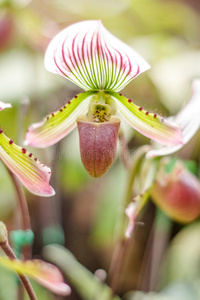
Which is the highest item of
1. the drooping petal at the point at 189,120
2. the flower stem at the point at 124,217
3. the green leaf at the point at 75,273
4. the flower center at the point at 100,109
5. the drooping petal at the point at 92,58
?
the drooping petal at the point at 92,58

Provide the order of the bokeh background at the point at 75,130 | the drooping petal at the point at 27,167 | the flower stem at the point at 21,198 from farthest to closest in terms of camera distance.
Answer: the bokeh background at the point at 75,130, the flower stem at the point at 21,198, the drooping petal at the point at 27,167

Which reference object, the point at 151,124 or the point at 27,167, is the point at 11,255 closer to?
the point at 27,167

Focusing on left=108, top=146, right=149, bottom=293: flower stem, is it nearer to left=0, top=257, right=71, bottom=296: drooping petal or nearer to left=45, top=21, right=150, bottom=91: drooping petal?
left=45, top=21, right=150, bottom=91: drooping petal

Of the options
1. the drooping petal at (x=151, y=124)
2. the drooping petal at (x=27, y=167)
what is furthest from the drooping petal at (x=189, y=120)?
the drooping petal at (x=27, y=167)

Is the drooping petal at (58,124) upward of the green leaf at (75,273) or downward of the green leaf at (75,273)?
upward

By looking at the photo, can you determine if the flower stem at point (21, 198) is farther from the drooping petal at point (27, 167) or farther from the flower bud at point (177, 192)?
the flower bud at point (177, 192)

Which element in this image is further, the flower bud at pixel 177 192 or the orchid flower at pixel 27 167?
the flower bud at pixel 177 192
